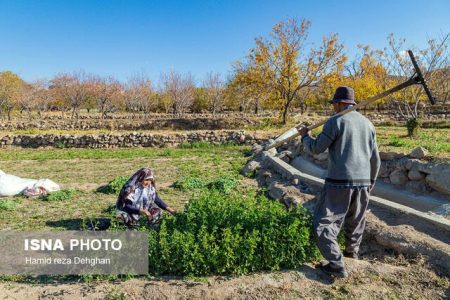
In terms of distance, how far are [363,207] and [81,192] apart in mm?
6215

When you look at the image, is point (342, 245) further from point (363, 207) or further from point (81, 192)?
point (81, 192)

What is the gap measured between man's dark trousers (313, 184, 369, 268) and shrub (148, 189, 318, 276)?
215mm

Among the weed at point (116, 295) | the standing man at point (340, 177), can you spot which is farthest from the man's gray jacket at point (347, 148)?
the weed at point (116, 295)

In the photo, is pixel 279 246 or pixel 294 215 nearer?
pixel 279 246

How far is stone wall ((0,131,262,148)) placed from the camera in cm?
1841

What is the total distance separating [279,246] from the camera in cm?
335

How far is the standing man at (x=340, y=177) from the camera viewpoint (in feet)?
10.4

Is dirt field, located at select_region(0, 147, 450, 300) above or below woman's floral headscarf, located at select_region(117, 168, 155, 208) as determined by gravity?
below

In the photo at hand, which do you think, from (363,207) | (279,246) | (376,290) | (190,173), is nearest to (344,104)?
(363,207)

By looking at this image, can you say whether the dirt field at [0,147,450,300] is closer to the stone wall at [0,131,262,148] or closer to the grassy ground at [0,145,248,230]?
the grassy ground at [0,145,248,230]

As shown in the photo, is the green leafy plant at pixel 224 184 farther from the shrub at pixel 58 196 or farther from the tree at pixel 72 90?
the tree at pixel 72 90

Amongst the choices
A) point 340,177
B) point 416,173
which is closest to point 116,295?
point 340,177

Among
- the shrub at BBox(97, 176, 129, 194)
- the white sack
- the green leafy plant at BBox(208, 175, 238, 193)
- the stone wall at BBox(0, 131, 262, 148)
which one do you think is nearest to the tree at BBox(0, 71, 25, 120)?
the stone wall at BBox(0, 131, 262, 148)

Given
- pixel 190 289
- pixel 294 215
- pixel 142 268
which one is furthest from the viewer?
pixel 294 215
